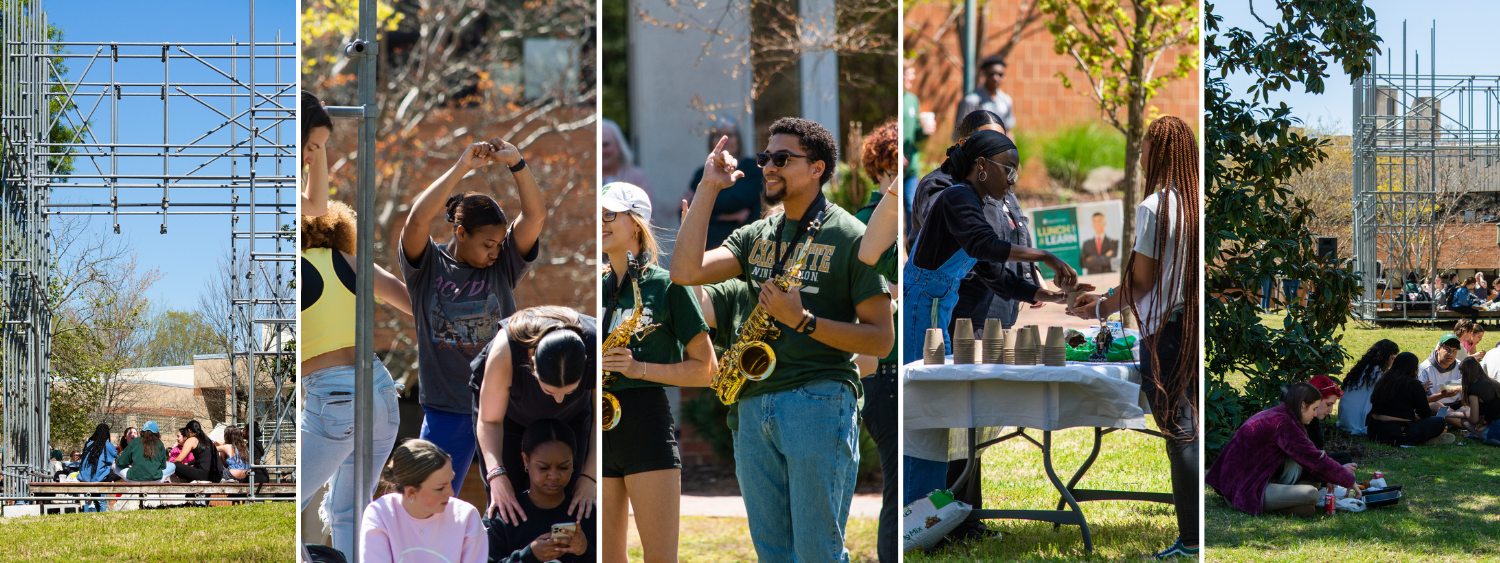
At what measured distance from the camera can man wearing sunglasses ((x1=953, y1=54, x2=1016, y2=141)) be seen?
335cm

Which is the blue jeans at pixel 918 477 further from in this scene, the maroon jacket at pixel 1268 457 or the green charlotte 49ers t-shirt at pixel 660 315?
the maroon jacket at pixel 1268 457

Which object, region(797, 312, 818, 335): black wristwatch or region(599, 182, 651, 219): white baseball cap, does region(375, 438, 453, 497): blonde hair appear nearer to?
region(599, 182, 651, 219): white baseball cap

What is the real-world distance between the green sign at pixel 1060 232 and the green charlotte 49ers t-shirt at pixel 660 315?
1.11 metres

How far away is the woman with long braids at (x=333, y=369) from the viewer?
2973 mm

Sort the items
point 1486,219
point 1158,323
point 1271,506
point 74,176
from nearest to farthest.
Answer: point 1158,323 < point 1271,506 < point 1486,219 < point 74,176

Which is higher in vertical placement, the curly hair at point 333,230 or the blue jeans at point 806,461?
the curly hair at point 333,230

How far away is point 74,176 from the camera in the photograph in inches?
308

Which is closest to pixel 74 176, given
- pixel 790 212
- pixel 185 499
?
pixel 185 499

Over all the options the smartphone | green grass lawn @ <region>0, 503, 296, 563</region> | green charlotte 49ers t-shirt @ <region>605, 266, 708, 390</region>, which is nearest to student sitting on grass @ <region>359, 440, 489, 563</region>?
the smartphone

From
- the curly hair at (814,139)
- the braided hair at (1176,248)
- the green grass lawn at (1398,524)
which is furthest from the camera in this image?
the green grass lawn at (1398,524)

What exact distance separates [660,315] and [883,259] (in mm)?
637

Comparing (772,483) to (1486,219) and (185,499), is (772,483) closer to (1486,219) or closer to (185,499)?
(1486,219)

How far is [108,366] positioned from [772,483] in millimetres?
6106

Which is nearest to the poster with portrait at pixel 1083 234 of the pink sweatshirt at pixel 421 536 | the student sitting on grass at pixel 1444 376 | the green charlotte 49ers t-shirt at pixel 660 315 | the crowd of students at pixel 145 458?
the green charlotte 49ers t-shirt at pixel 660 315
